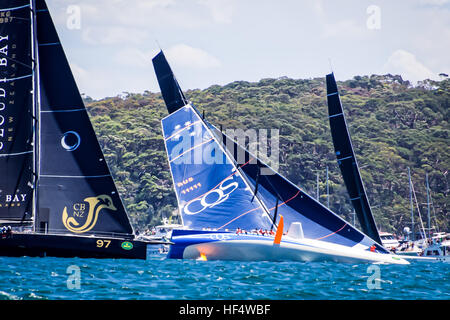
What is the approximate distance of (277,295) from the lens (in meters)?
17.1

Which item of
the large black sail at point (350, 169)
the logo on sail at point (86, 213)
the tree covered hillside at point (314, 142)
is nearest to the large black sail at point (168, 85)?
the large black sail at point (350, 169)

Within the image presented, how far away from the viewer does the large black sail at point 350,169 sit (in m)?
32.3

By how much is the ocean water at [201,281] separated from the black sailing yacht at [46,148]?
180cm

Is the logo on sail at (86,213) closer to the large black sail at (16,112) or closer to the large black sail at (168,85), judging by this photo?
the large black sail at (16,112)

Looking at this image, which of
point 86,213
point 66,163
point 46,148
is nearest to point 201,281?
point 86,213

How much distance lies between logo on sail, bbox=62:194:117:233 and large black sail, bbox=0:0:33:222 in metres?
1.51

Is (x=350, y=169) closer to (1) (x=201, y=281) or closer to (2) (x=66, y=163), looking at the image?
(2) (x=66, y=163)

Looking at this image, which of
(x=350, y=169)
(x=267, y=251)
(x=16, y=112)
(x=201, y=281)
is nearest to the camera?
(x=201, y=281)

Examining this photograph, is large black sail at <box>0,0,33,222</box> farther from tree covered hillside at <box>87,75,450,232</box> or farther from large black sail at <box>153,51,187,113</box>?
tree covered hillside at <box>87,75,450,232</box>

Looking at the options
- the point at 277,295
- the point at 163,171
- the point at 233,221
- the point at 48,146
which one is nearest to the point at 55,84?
the point at 48,146

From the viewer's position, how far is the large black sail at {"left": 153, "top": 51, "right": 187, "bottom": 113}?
33344 mm

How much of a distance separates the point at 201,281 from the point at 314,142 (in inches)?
2924

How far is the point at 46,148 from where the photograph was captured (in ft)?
82.9
